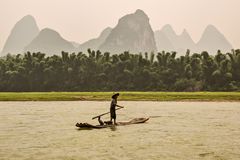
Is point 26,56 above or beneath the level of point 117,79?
above

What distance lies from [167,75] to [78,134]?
→ 2343 inches

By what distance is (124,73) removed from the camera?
270ft

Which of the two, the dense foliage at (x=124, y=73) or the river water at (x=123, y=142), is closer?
the river water at (x=123, y=142)

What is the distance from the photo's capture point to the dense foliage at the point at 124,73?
77.7 m

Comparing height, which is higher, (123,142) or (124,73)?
(124,73)

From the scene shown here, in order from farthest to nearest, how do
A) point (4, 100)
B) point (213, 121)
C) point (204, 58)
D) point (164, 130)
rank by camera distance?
point (204, 58), point (4, 100), point (213, 121), point (164, 130)

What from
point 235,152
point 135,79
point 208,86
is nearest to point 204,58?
point 208,86

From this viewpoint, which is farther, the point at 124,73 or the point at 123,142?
the point at 124,73

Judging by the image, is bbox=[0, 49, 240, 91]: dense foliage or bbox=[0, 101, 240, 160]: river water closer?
bbox=[0, 101, 240, 160]: river water

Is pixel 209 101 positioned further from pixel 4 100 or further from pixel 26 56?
pixel 26 56

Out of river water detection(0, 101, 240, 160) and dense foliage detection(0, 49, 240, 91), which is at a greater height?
dense foliage detection(0, 49, 240, 91)

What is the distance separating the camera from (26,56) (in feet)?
292

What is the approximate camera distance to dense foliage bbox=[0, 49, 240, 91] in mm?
77688

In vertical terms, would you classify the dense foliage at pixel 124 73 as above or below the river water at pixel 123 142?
above
